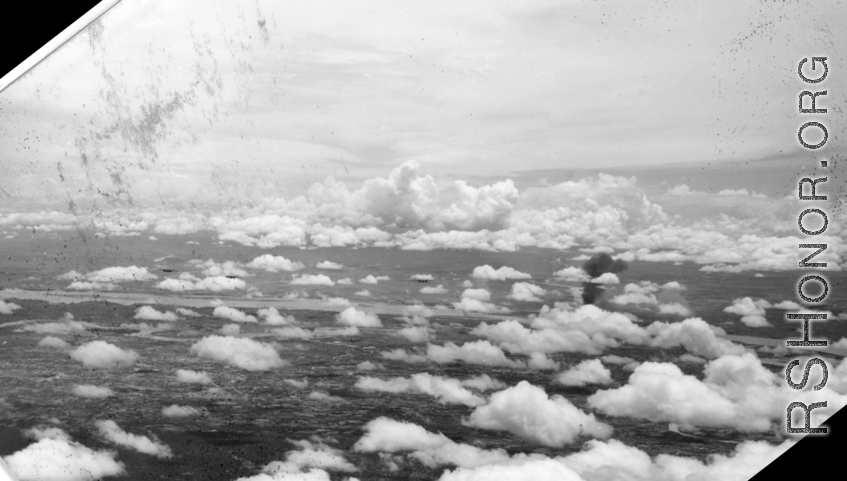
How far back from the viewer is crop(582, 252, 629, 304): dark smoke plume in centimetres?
349

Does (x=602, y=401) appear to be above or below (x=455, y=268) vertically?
below

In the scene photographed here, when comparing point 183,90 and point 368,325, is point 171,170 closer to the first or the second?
point 183,90

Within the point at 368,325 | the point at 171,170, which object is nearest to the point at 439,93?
the point at 368,325

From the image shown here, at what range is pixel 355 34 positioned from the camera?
11.5 ft

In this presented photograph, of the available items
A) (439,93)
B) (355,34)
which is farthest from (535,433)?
(355,34)

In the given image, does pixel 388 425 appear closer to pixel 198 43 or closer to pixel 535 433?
pixel 535 433

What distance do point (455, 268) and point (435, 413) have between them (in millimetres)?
677

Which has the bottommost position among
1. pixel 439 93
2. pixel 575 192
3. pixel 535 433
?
pixel 535 433

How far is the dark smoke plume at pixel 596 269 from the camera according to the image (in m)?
3.49

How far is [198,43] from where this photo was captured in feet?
12.0

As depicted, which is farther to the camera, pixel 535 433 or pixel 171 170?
pixel 171 170

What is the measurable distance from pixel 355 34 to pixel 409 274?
1139mm

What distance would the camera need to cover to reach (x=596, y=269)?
3490mm

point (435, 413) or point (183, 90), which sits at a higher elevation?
point (183, 90)
